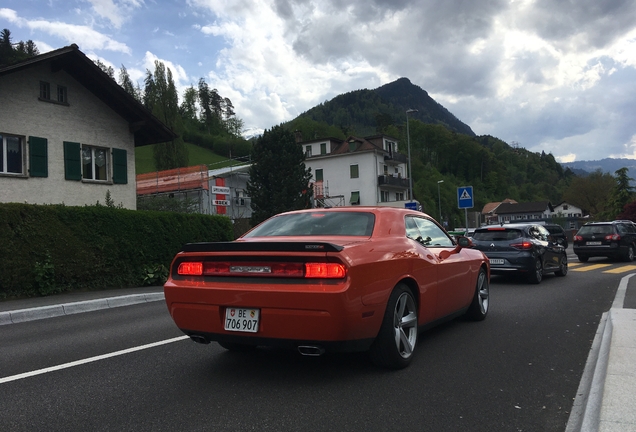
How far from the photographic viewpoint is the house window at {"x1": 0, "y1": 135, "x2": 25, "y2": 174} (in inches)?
670

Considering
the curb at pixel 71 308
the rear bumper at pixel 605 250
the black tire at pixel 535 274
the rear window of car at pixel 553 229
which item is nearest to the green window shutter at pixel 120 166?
the curb at pixel 71 308

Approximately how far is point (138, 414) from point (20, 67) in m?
16.7

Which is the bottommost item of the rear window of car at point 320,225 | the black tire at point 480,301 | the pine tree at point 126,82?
the black tire at point 480,301

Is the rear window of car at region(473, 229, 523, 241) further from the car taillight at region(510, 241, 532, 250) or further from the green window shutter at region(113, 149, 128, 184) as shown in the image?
the green window shutter at region(113, 149, 128, 184)

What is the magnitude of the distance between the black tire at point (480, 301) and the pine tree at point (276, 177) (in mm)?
33485

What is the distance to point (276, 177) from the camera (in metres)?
42.3

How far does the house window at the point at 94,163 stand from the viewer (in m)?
19.8

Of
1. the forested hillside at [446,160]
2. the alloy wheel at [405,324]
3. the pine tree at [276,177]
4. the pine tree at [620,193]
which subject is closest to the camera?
the alloy wheel at [405,324]

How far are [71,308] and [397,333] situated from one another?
292 inches

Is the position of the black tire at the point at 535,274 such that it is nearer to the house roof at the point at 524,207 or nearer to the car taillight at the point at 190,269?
the car taillight at the point at 190,269

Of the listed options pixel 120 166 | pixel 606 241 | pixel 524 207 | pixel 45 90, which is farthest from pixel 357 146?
pixel 524 207

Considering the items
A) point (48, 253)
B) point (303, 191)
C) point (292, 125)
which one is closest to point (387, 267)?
point (48, 253)

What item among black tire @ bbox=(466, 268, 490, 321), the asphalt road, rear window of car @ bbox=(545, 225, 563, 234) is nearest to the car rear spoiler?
the asphalt road

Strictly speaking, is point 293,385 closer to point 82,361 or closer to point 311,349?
point 311,349
